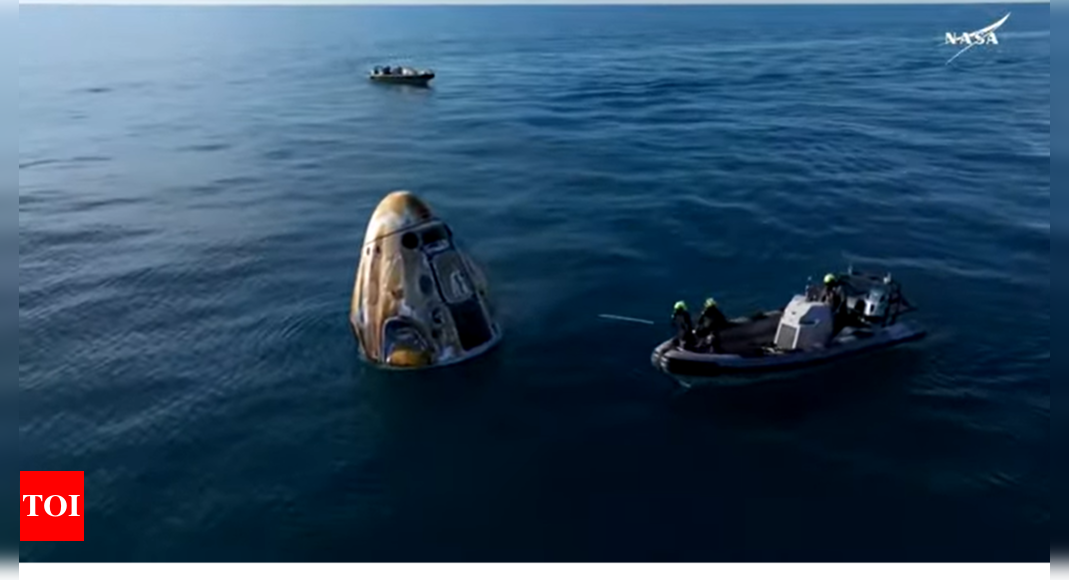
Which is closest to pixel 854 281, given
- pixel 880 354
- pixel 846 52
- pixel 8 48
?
pixel 880 354

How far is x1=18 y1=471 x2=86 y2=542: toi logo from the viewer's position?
2681 centimetres

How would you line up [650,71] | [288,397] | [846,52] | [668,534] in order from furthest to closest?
1. [846,52]
2. [650,71]
3. [288,397]
4. [668,534]

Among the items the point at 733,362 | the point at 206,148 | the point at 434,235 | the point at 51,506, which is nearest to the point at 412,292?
the point at 434,235

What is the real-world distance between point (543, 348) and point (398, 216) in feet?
27.8

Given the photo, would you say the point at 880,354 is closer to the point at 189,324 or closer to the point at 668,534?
the point at 668,534

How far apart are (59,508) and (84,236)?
30.6m

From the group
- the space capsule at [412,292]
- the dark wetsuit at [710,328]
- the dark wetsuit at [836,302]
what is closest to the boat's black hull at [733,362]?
the dark wetsuit at [710,328]

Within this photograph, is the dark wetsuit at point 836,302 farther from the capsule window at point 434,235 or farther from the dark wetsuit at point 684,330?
the capsule window at point 434,235

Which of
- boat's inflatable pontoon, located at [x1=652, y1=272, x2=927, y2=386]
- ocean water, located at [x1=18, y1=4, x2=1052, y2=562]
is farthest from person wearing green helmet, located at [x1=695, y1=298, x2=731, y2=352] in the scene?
ocean water, located at [x1=18, y1=4, x2=1052, y2=562]

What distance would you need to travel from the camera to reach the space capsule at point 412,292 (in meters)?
34.2

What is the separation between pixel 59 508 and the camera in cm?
2788

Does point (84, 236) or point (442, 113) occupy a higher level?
point (442, 113)

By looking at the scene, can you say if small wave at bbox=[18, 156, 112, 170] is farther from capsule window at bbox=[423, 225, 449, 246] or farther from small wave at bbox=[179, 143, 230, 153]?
capsule window at bbox=[423, 225, 449, 246]

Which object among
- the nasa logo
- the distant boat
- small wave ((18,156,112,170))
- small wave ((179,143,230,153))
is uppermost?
the nasa logo
